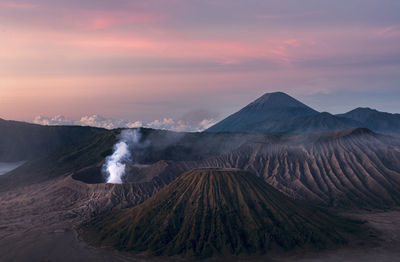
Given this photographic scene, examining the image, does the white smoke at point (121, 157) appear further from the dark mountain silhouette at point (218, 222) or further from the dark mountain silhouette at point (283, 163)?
the dark mountain silhouette at point (218, 222)

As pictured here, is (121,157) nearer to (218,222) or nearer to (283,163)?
(283,163)

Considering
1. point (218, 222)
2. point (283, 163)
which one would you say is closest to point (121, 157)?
point (283, 163)

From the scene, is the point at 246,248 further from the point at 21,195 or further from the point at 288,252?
the point at 21,195

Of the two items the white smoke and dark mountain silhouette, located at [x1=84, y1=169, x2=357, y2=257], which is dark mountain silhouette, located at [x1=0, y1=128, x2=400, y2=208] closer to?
the white smoke

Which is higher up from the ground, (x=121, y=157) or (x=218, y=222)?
(x=121, y=157)

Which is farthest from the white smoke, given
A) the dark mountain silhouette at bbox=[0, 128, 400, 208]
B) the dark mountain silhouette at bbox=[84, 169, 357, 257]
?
the dark mountain silhouette at bbox=[84, 169, 357, 257]

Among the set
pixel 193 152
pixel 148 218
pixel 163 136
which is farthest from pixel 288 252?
pixel 163 136
